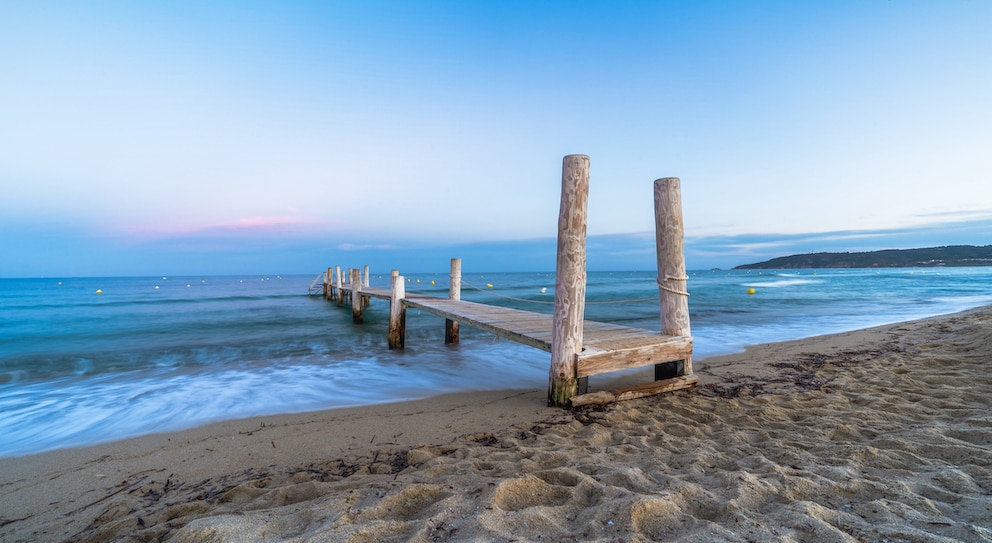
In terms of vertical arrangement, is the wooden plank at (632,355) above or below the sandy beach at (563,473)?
above

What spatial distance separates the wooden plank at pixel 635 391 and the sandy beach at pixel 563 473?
0.14 metres

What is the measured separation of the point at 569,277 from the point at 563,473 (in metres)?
2.23

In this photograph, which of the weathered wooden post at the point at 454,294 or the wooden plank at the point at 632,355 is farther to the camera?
the weathered wooden post at the point at 454,294

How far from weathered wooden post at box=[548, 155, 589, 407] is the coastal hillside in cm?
11136

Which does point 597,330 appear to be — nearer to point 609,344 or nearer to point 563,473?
point 609,344

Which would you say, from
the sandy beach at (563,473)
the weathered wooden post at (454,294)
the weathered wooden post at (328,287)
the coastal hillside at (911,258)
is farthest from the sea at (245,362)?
the coastal hillside at (911,258)

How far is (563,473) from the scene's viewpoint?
2938 mm

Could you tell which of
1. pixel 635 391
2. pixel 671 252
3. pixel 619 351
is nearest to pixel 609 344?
pixel 619 351

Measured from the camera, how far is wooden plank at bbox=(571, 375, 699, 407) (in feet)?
16.1

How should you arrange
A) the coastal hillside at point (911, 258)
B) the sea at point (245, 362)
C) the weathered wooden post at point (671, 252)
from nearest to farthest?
the weathered wooden post at point (671, 252) < the sea at point (245, 362) < the coastal hillside at point (911, 258)

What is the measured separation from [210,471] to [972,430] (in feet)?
20.1

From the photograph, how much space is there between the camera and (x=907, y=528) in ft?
6.72

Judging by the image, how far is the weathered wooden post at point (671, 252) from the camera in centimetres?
516

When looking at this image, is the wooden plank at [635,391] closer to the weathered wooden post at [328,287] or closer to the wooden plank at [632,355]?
the wooden plank at [632,355]
